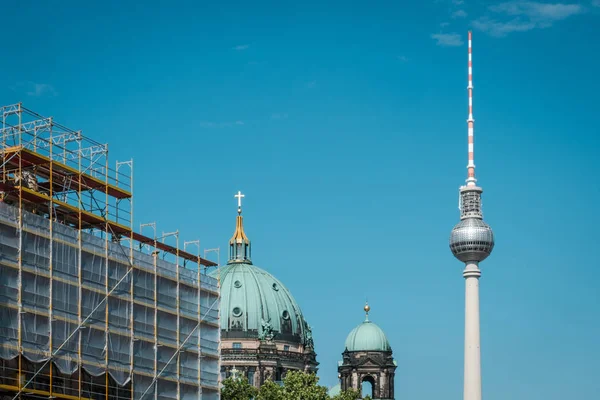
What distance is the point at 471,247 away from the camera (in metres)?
184

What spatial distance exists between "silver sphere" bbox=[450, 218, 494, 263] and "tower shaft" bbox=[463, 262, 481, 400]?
7.16ft

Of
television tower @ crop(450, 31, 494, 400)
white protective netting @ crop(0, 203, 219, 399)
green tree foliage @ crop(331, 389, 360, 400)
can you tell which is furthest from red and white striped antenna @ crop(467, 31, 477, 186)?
white protective netting @ crop(0, 203, 219, 399)

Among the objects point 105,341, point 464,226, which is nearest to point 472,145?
point 464,226

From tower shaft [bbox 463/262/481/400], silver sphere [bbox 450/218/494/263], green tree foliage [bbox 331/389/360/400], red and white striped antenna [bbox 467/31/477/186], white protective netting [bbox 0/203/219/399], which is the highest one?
red and white striped antenna [bbox 467/31/477/186]

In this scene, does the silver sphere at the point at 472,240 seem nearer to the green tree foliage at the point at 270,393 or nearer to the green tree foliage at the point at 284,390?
the green tree foliage at the point at 284,390

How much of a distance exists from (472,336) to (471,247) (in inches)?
456

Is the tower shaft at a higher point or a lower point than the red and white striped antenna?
lower

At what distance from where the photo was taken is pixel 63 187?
101 metres

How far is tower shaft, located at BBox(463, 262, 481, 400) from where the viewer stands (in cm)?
17725

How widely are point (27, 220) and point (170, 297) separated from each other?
761 inches

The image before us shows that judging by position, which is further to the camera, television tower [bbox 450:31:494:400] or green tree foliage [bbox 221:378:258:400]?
television tower [bbox 450:31:494:400]

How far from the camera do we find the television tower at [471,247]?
591 feet

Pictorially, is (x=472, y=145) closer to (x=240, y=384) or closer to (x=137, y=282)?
(x=240, y=384)

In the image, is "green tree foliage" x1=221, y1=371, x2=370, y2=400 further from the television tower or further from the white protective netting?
the white protective netting
